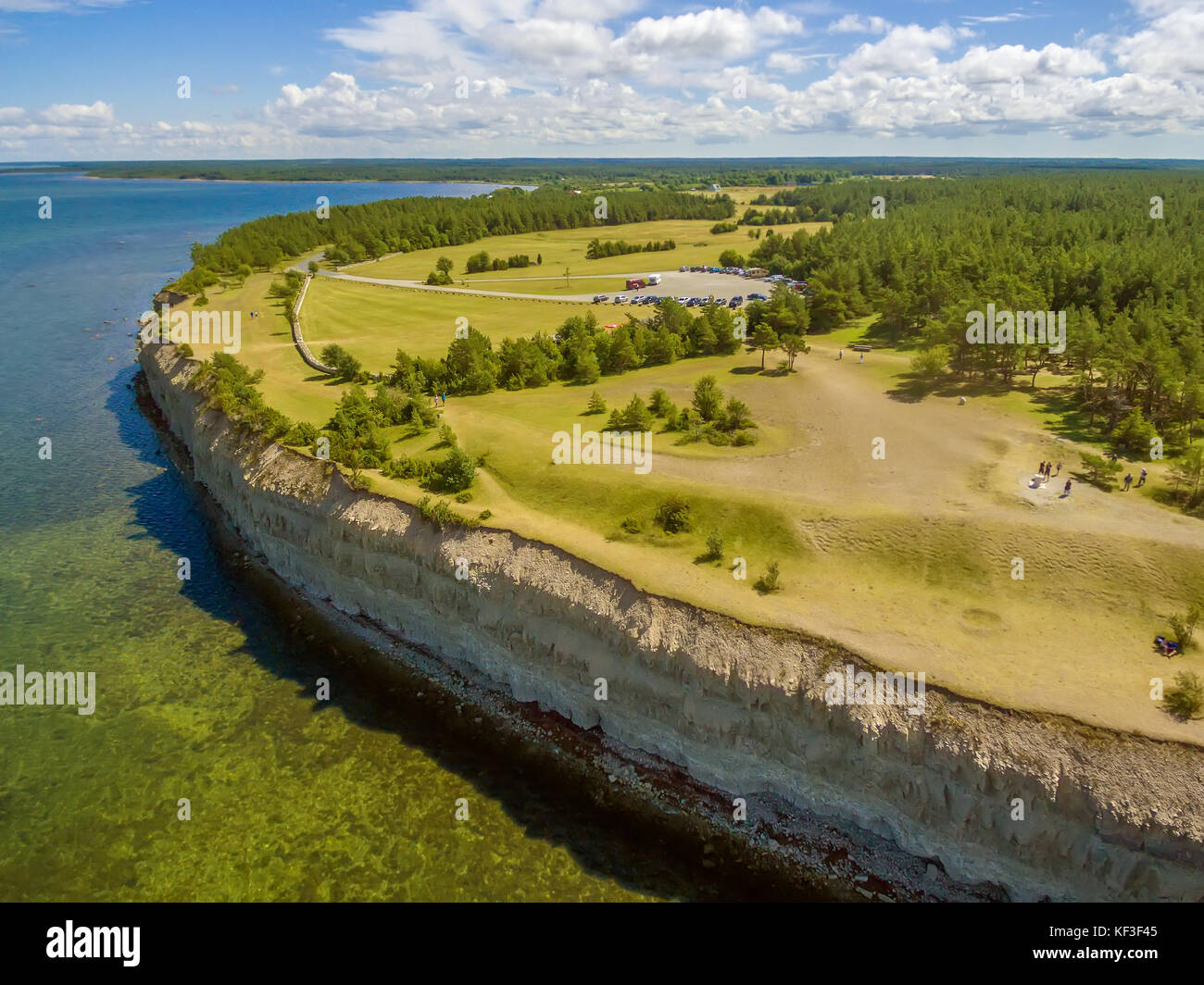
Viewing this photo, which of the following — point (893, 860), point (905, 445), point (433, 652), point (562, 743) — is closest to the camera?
point (893, 860)

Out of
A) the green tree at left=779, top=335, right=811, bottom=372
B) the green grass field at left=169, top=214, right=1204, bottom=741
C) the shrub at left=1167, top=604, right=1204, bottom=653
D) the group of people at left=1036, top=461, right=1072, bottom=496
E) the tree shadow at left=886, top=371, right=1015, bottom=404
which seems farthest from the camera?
the green tree at left=779, top=335, right=811, bottom=372

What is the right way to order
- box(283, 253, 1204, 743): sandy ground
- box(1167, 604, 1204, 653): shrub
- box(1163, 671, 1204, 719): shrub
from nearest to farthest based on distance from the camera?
box(1163, 671, 1204, 719): shrub
box(283, 253, 1204, 743): sandy ground
box(1167, 604, 1204, 653): shrub

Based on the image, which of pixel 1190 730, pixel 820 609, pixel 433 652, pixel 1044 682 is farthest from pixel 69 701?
pixel 1190 730

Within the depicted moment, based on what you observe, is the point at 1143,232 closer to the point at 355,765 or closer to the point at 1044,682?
the point at 1044,682

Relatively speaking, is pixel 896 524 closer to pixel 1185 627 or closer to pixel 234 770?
pixel 1185 627

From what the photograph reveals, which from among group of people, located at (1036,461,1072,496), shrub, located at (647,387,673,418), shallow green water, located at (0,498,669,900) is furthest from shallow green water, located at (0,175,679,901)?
group of people, located at (1036,461,1072,496)

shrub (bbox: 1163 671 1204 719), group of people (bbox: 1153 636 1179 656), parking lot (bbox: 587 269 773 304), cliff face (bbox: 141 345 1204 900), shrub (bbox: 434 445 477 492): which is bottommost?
cliff face (bbox: 141 345 1204 900)

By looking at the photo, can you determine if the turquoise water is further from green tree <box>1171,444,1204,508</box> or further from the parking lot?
the parking lot
